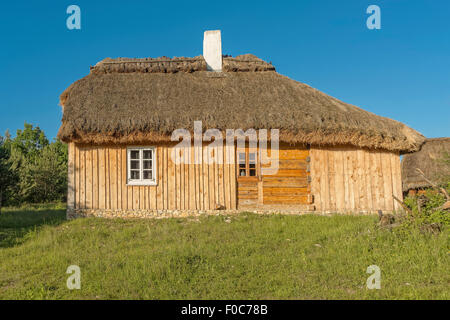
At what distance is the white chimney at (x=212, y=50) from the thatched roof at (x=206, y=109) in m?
1.04

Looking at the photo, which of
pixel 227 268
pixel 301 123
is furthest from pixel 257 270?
pixel 301 123

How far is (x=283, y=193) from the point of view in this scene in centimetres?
991

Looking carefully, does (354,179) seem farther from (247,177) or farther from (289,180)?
(247,177)

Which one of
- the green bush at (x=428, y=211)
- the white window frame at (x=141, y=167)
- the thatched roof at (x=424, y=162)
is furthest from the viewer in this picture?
the thatched roof at (x=424, y=162)

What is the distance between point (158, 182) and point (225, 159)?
7.36ft

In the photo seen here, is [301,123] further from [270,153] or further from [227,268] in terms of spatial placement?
[227,268]

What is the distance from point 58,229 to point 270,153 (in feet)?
21.3

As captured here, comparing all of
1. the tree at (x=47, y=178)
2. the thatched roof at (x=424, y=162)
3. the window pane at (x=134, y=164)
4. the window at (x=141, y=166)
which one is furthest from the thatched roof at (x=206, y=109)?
the tree at (x=47, y=178)

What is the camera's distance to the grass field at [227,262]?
437 centimetres

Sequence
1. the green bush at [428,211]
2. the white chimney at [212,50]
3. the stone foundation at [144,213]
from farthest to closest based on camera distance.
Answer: the white chimney at [212,50] < the stone foundation at [144,213] < the green bush at [428,211]

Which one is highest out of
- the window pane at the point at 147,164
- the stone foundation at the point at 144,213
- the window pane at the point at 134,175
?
the window pane at the point at 147,164

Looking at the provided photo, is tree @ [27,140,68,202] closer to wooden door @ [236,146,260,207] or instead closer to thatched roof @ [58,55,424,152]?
thatched roof @ [58,55,424,152]

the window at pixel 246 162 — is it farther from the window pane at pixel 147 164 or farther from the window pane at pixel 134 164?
the window pane at pixel 134 164

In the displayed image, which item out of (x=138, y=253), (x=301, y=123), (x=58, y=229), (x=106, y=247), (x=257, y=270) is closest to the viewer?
(x=257, y=270)
